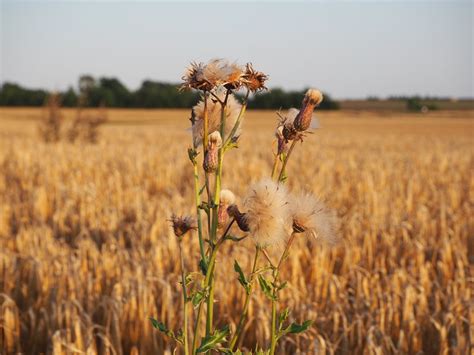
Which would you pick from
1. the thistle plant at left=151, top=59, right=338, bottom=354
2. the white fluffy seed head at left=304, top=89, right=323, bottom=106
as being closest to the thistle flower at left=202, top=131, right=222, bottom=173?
the thistle plant at left=151, top=59, right=338, bottom=354

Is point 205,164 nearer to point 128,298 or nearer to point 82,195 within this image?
point 128,298

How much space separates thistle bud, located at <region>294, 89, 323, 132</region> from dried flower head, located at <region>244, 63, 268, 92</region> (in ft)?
0.32

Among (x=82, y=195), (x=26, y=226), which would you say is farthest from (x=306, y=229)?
(x=82, y=195)

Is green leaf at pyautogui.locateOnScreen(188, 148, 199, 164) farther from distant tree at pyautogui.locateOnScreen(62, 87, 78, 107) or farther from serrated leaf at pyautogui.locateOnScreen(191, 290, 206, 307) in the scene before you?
distant tree at pyautogui.locateOnScreen(62, 87, 78, 107)

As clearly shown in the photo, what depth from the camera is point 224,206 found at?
1.23 m

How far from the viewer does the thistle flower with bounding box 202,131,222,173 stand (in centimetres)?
120

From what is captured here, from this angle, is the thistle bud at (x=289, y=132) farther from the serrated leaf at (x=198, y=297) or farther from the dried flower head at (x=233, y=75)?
the serrated leaf at (x=198, y=297)

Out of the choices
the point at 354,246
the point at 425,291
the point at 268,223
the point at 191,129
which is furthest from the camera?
the point at 354,246

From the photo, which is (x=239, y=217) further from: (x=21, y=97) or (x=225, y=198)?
(x=21, y=97)

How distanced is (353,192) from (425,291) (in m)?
3.72

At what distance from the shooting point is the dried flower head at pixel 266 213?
1.14m

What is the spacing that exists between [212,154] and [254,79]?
184 mm

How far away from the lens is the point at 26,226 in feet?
16.9

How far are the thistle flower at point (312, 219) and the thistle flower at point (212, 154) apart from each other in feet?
0.61
